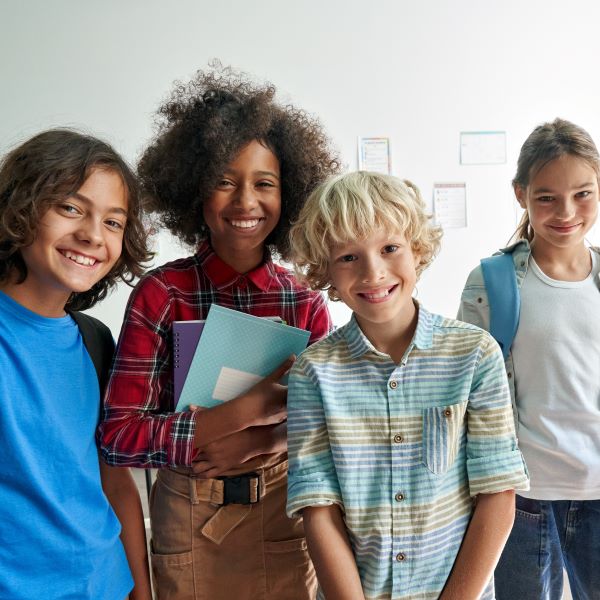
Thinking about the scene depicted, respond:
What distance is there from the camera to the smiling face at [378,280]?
0.99 meters

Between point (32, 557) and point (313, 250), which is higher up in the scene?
point (313, 250)

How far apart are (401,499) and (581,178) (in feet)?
2.56

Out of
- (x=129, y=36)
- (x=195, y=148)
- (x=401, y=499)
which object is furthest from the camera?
(x=129, y=36)

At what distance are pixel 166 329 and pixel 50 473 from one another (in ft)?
0.99

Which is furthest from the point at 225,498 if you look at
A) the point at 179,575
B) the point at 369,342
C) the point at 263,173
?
the point at 263,173

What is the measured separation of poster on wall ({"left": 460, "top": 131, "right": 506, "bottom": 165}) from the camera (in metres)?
3.14

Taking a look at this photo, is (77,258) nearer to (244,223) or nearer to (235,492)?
(244,223)

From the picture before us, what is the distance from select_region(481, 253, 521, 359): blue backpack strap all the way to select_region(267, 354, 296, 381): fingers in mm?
436

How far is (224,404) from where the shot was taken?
105cm

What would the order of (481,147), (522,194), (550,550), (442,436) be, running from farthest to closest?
(481,147) → (522,194) → (550,550) → (442,436)

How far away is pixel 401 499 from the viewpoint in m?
0.92

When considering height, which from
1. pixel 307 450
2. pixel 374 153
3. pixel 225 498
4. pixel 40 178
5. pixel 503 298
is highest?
pixel 374 153

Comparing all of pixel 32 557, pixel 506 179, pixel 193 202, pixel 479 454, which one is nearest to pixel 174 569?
pixel 32 557

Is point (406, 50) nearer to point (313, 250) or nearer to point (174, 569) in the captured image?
point (313, 250)
